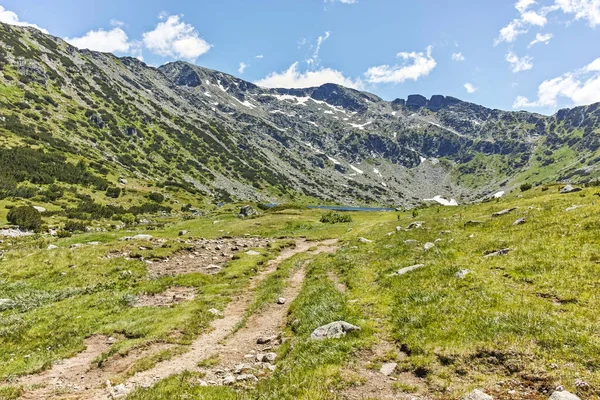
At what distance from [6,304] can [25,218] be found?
40.2m

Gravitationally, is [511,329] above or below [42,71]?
below

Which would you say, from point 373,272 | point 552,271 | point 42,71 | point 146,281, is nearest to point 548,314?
point 552,271

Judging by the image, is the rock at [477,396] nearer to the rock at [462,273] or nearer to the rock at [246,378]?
the rock at [246,378]

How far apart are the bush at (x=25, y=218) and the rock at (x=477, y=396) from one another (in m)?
62.0

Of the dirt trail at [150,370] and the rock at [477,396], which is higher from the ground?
the rock at [477,396]

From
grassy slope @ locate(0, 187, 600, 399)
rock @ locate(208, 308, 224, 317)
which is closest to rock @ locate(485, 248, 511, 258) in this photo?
grassy slope @ locate(0, 187, 600, 399)

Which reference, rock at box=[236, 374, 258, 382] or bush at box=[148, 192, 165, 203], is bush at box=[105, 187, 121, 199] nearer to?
bush at box=[148, 192, 165, 203]

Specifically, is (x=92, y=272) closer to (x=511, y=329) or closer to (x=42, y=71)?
(x=511, y=329)

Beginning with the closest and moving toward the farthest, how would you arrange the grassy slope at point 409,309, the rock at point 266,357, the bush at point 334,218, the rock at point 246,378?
the grassy slope at point 409,309 → the rock at point 246,378 → the rock at point 266,357 → the bush at point 334,218

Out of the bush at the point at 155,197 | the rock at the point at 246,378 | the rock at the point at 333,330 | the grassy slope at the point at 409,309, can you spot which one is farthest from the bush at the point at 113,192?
the rock at the point at 333,330

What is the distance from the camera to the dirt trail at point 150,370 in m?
11.5

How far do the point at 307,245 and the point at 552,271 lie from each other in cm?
3033

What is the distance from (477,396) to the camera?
768 cm

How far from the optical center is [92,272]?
1041 inches
